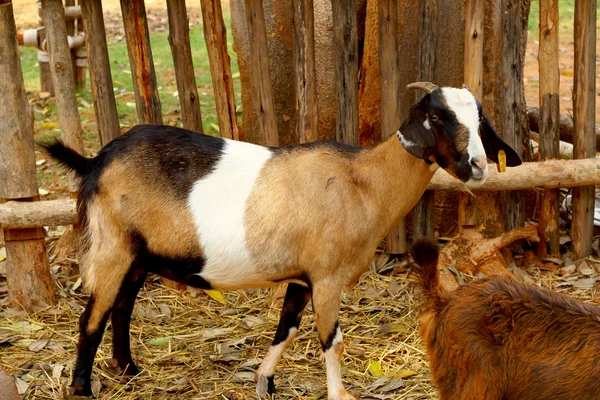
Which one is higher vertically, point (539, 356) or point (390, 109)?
point (390, 109)

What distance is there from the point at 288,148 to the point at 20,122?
80.4 inches

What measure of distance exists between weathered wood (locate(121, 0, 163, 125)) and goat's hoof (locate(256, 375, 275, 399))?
206 centimetres

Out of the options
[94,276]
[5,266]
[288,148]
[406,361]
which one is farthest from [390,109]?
[5,266]

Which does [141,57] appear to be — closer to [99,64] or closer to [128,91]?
[99,64]

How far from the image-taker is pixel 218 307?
19.6 feet

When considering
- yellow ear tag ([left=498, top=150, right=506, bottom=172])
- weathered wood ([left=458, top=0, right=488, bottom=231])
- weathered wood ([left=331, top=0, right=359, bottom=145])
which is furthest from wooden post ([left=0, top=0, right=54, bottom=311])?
yellow ear tag ([left=498, top=150, right=506, bottom=172])

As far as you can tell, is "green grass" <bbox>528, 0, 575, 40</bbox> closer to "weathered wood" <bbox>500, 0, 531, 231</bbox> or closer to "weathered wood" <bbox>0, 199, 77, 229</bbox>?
"weathered wood" <bbox>500, 0, 531, 231</bbox>

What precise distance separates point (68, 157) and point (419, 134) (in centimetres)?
194

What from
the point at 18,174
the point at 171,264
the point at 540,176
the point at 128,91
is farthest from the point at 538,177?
the point at 128,91

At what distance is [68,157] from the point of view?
4.60 metres

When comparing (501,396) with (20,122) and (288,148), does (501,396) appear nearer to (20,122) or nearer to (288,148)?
(288,148)

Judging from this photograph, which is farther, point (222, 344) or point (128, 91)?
point (128, 91)

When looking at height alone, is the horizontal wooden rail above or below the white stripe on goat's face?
below

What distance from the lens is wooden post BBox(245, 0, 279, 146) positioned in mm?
5656
